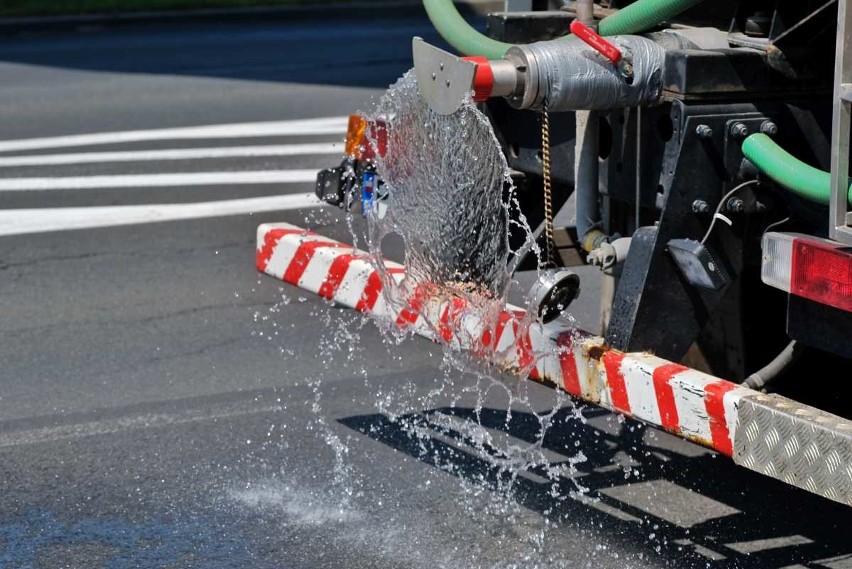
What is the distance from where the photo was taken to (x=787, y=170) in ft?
10.7

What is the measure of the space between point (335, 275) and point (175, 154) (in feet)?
18.9

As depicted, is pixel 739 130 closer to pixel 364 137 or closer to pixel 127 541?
pixel 364 137

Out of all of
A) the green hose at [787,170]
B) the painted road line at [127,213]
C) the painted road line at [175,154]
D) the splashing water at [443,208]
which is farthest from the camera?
the painted road line at [175,154]

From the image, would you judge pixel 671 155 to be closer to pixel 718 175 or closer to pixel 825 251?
pixel 718 175

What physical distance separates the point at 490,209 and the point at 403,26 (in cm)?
1396

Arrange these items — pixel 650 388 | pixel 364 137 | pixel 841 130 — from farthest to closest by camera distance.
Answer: pixel 364 137 → pixel 650 388 → pixel 841 130

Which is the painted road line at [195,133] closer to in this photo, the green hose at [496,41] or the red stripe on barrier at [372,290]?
the red stripe on barrier at [372,290]

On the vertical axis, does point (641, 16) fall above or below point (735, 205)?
above

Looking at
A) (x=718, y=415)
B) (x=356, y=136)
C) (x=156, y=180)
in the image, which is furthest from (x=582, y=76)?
(x=156, y=180)

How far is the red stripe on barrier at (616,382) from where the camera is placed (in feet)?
11.1

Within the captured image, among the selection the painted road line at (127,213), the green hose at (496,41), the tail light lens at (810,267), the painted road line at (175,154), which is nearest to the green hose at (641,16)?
the green hose at (496,41)

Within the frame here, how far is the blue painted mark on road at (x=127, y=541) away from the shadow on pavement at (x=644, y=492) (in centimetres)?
88

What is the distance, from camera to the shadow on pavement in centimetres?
396

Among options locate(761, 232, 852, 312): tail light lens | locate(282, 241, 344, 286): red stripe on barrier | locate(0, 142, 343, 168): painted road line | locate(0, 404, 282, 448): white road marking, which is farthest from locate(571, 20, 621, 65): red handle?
locate(0, 142, 343, 168): painted road line
